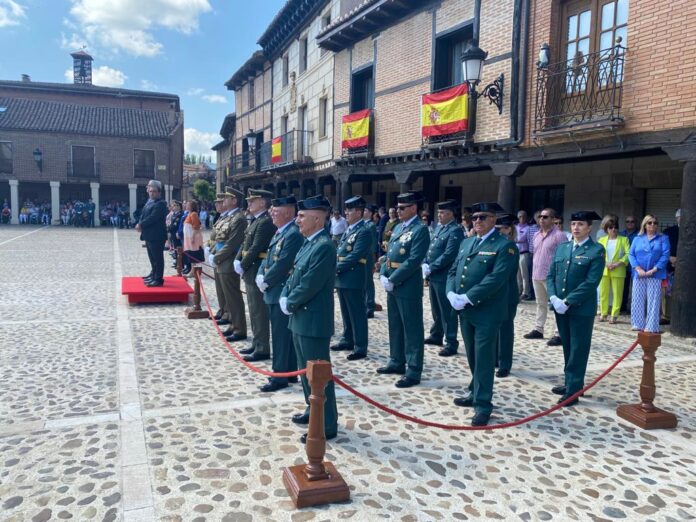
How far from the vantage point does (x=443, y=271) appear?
694 centimetres

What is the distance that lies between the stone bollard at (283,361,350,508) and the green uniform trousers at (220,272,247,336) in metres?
4.17

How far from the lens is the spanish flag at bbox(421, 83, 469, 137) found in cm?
1127

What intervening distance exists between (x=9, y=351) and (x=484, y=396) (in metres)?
5.46

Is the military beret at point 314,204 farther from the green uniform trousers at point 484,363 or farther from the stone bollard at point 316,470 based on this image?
the green uniform trousers at point 484,363

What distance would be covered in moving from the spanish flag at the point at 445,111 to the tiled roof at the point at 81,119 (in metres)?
31.7

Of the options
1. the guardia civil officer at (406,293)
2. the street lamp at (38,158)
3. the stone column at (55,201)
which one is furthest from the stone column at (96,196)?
the guardia civil officer at (406,293)

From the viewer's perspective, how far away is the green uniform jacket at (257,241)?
6215mm

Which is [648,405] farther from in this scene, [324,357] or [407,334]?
[324,357]

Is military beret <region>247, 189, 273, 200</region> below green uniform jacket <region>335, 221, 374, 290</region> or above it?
above

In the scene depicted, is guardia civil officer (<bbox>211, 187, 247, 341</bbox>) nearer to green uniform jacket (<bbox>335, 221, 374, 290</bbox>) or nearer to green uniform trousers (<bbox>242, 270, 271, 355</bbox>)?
green uniform trousers (<bbox>242, 270, 271, 355</bbox>)

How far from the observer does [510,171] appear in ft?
35.0

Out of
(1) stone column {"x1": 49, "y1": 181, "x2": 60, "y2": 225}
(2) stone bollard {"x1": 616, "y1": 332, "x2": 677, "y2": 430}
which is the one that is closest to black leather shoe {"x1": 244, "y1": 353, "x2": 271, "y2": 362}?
(2) stone bollard {"x1": 616, "y1": 332, "x2": 677, "y2": 430}

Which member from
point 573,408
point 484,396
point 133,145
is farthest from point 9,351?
point 133,145

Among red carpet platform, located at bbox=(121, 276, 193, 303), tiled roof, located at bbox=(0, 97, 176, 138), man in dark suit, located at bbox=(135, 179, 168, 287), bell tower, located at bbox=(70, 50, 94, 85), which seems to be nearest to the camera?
red carpet platform, located at bbox=(121, 276, 193, 303)
